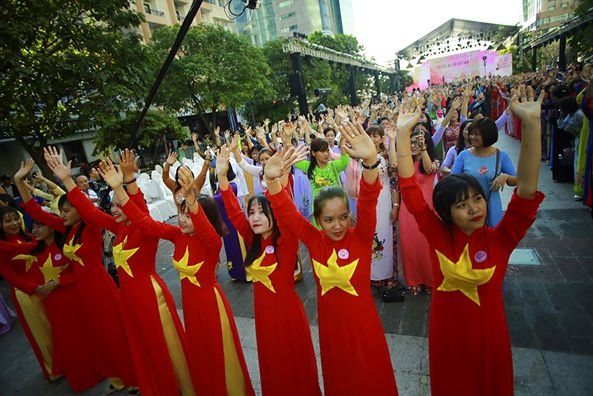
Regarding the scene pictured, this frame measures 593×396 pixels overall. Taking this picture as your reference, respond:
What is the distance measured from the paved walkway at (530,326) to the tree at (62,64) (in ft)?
12.4

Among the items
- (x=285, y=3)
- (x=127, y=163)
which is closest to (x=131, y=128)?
(x=127, y=163)

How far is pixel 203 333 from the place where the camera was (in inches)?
85.4

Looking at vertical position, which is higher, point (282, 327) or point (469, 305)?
point (469, 305)

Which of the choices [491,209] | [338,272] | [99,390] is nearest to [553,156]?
[491,209]

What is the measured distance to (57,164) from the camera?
260 centimetres

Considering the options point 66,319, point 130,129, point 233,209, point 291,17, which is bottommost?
point 66,319

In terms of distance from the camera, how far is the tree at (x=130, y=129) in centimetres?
977

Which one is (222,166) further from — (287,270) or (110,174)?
(287,270)

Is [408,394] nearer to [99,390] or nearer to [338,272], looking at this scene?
[338,272]

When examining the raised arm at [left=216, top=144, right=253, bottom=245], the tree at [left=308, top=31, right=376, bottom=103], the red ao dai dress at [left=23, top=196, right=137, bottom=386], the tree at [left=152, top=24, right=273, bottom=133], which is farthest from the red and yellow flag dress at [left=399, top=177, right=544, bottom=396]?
the tree at [left=308, top=31, right=376, bottom=103]

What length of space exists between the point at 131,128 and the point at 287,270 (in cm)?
994

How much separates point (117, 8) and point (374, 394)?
7.73m

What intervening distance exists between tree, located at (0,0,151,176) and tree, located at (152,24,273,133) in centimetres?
884

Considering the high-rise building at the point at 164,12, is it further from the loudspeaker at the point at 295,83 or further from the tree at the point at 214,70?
the loudspeaker at the point at 295,83
